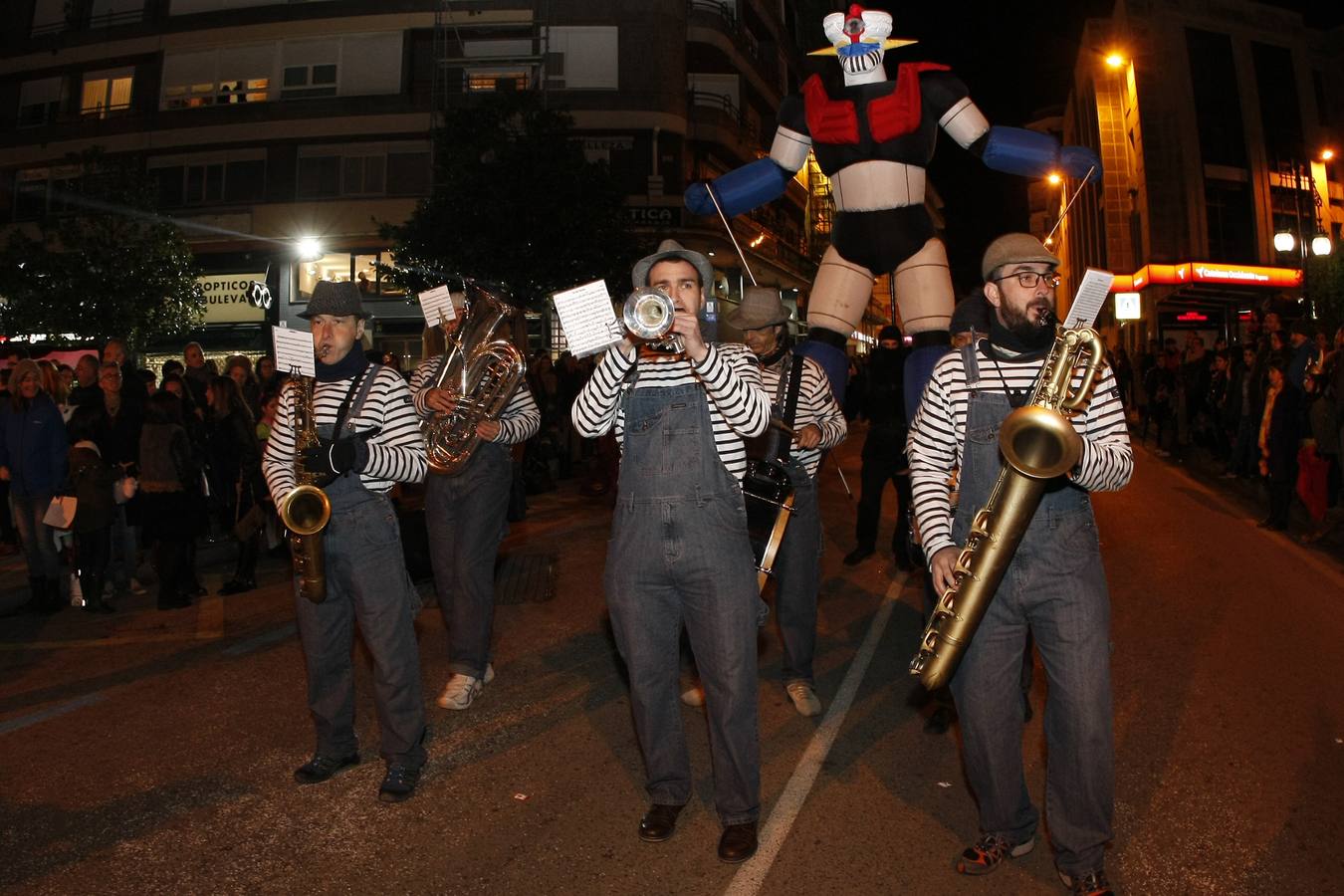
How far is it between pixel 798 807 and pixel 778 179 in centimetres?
413

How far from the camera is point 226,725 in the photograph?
17.5ft

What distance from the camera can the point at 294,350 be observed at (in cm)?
432

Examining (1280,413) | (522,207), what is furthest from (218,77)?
(1280,413)

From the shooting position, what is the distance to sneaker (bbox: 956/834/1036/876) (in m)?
3.58

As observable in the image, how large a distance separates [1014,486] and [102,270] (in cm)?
2600

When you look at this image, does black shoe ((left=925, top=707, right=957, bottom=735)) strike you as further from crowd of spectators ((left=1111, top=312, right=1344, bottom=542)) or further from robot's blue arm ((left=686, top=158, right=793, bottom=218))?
crowd of spectators ((left=1111, top=312, right=1344, bottom=542))

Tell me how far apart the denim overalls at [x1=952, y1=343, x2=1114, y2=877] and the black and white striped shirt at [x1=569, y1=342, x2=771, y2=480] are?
0.73 meters

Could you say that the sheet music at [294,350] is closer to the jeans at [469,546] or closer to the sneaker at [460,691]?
the jeans at [469,546]

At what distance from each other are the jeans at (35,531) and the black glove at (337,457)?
5550 mm

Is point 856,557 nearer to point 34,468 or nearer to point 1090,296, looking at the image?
point 1090,296

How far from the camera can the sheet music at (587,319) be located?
3416mm

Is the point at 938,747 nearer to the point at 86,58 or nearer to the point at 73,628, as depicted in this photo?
the point at 73,628

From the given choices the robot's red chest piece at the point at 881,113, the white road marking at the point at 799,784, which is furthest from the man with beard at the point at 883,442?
the robot's red chest piece at the point at 881,113

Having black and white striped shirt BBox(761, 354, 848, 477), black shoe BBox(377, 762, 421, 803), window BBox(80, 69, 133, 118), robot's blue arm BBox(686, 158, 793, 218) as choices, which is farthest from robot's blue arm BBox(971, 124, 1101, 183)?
window BBox(80, 69, 133, 118)
